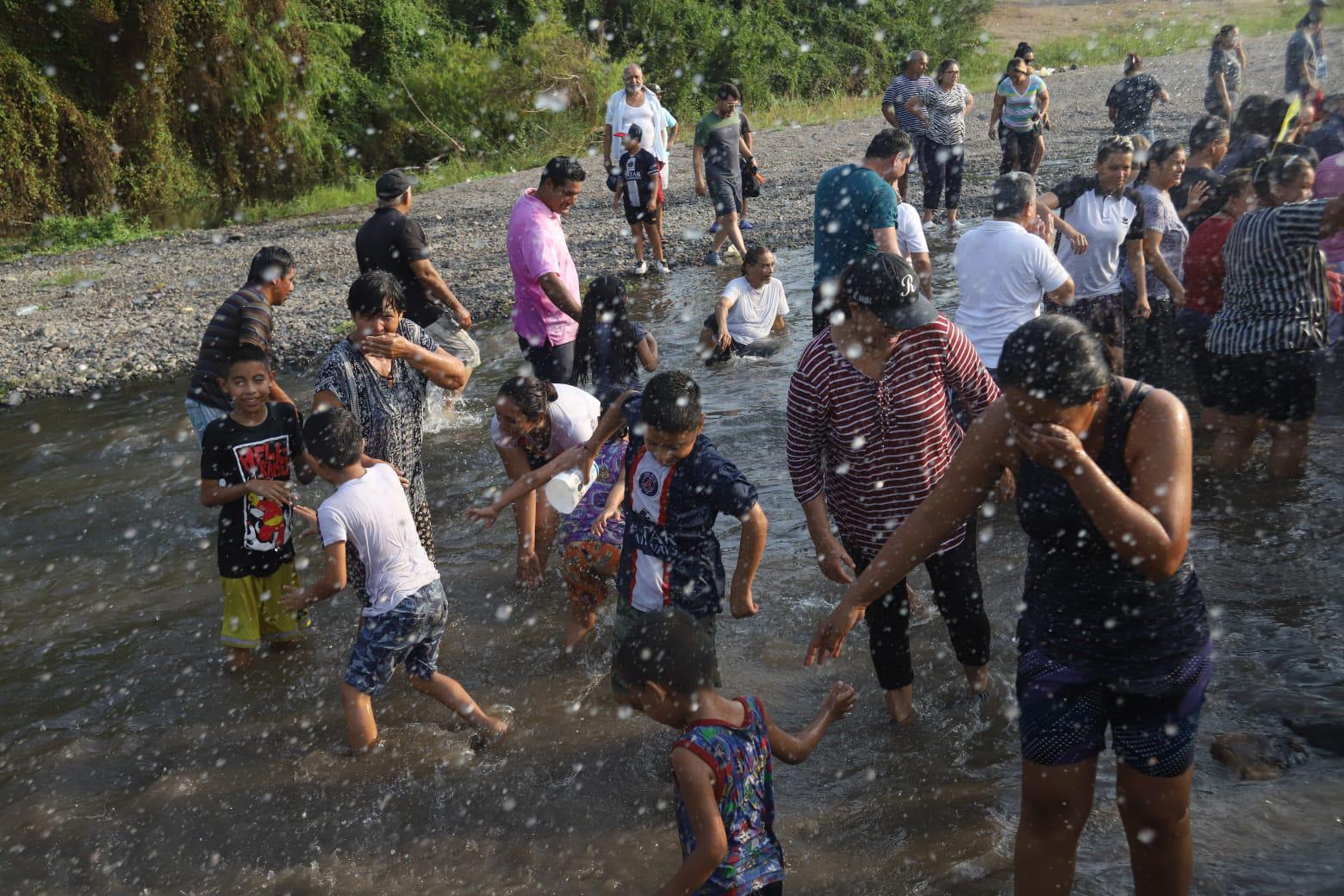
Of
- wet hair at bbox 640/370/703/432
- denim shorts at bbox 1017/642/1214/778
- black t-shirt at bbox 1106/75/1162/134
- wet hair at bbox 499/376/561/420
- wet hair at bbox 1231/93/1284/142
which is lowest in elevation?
denim shorts at bbox 1017/642/1214/778

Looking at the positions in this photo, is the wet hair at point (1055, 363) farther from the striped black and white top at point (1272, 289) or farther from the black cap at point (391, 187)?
the black cap at point (391, 187)

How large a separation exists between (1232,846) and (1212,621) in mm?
1627

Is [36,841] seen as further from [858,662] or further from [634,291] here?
[634,291]

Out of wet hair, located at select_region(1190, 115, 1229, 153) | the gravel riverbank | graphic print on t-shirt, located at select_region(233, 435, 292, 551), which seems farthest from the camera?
the gravel riverbank

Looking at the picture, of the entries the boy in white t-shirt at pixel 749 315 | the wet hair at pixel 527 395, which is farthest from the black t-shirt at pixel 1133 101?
the wet hair at pixel 527 395

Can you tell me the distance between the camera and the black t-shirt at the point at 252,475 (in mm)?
5387

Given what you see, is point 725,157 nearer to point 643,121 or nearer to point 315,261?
point 643,121

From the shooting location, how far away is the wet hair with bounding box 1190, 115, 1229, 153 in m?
8.17

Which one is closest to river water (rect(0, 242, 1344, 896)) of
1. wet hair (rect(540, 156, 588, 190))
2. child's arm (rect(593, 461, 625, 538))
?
child's arm (rect(593, 461, 625, 538))

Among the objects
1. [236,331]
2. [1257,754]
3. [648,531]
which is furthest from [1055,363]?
[236,331]

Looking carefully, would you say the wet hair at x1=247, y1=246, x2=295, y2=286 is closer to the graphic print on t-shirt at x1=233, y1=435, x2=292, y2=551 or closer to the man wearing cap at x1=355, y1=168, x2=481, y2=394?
the man wearing cap at x1=355, y1=168, x2=481, y2=394

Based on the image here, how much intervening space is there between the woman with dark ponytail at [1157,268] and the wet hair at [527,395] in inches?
163

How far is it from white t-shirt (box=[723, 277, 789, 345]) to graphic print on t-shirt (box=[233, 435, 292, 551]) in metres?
4.69

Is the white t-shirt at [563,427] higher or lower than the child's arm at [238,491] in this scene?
higher
